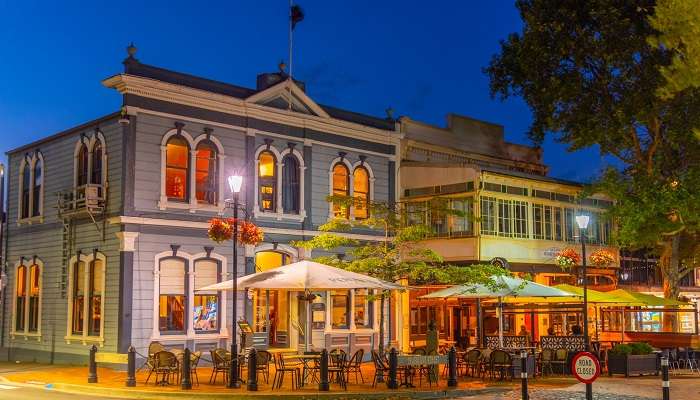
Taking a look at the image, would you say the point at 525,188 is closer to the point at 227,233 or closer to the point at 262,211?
the point at 262,211

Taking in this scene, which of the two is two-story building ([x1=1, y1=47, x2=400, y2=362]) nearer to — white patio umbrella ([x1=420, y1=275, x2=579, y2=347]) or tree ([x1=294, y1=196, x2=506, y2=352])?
tree ([x1=294, y1=196, x2=506, y2=352])

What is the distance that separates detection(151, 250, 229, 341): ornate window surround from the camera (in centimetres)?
2617

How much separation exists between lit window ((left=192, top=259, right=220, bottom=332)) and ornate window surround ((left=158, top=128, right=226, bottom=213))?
1.70m

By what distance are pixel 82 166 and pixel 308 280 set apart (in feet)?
35.8

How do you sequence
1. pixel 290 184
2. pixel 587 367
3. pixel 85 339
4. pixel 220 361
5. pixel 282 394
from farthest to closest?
pixel 290 184 → pixel 85 339 → pixel 220 361 → pixel 282 394 → pixel 587 367

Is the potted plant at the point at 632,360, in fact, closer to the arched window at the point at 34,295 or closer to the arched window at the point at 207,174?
the arched window at the point at 207,174

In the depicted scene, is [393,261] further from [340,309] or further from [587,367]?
[587,367]

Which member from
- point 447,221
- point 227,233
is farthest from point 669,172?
point 227,233

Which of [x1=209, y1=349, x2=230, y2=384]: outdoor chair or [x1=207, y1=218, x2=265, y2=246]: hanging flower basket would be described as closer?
[x1=209, y1=349, x2=230, y2=384]: outdoor chair

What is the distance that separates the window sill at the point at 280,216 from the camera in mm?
29188

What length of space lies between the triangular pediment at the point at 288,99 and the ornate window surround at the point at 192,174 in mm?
2116

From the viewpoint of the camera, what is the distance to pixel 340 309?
3131cm

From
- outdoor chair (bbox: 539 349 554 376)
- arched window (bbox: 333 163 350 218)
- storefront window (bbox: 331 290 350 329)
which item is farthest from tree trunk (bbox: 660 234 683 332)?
arched window (bbox: 333 163 350 218)

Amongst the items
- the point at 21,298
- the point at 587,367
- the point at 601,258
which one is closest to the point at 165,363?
the point at 587,367
